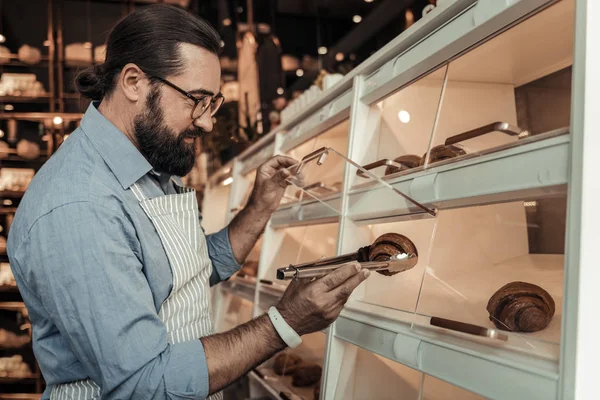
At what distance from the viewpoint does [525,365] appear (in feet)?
3.17

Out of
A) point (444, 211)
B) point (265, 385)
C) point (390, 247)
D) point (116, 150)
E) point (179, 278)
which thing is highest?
point (116, 150)

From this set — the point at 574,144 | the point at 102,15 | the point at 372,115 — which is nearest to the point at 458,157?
the point at 574,144

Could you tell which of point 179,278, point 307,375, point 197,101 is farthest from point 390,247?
point 307,375

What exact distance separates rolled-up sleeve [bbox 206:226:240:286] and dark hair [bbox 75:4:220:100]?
738mm

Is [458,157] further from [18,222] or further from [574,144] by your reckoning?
[18,222]

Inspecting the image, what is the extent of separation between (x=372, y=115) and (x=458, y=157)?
0.62 metres

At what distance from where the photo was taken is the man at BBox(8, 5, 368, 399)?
128 centimetres

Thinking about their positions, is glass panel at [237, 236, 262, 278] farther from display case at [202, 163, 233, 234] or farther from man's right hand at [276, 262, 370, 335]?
man's right hand at [276, 262, 370, 335]

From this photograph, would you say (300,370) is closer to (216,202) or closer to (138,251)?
(138,251)

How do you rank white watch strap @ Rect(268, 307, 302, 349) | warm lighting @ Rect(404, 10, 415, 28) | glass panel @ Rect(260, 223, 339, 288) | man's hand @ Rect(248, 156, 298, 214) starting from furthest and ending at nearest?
warm lighting @ Rect(404, 10, 415, 28)
glass panel @ Rect(260, 223, 339, 288)
man's hand @ Rect(248, 156, 298, 214)
white watch strap @ Rect(268, 307, 302, 349)

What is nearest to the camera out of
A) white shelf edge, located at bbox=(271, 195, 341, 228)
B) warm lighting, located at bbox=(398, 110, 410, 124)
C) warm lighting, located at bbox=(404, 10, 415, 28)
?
warm lighting, located at bbox=(398, 110, 410, 124)

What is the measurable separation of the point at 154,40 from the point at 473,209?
3.20ft

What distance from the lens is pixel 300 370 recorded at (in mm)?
2383

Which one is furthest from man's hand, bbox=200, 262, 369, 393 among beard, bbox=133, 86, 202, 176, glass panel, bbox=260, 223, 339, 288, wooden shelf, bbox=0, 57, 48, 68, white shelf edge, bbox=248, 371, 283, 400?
wooden shelf, bbox=0, 57, 48, 68
